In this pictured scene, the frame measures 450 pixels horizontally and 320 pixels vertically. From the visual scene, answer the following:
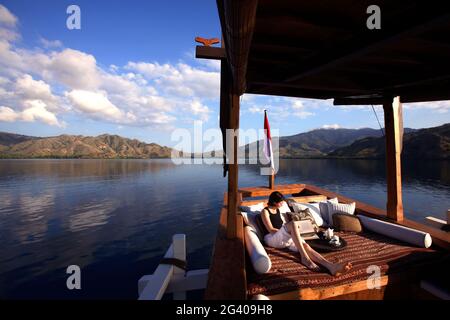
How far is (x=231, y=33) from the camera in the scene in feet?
5.18

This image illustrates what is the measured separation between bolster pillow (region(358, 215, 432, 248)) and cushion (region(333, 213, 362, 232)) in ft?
0.80

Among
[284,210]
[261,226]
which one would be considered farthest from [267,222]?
[284,210]

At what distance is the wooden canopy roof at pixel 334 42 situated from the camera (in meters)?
1.83

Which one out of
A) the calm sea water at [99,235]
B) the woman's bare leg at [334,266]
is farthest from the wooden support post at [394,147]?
the calm sea water at [99,235]

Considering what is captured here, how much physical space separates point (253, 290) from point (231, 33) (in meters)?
3.17

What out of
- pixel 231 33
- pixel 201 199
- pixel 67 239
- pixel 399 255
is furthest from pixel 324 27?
pixel 201 199

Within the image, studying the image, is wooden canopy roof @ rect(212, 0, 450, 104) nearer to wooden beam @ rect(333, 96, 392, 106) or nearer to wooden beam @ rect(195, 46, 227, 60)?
wooden beam @ rect(195, 46, 227, 60)

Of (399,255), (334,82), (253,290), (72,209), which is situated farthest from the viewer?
(72,209)

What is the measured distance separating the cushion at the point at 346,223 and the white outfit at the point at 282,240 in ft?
6.20

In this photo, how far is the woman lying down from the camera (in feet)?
11.7

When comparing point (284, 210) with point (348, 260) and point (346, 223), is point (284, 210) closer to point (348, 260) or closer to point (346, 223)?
point (346, 223)

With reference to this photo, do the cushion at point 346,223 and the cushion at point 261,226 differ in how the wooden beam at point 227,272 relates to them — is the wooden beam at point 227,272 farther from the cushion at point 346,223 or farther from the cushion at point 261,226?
the cushion at point 346,223
